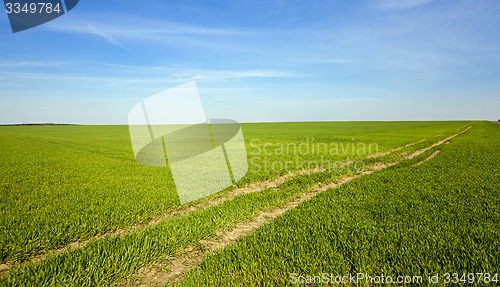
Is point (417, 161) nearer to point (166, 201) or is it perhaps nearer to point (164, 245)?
point (166, 201)

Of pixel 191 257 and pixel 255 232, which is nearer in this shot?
pixel 191 257

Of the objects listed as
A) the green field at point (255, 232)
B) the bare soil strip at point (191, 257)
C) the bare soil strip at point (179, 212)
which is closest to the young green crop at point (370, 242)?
the green field at point (255, 232)

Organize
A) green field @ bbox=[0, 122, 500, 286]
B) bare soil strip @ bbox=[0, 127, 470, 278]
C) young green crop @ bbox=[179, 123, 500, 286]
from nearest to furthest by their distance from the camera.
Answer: young green crop @ bbox=[179, 123, 500, 286] → green field @ bbox=[0, 122, 500, 286] → bare soil strip @ bbox=[0, 127, 470, 278]

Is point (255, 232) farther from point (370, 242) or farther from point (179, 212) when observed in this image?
point (179, 212)

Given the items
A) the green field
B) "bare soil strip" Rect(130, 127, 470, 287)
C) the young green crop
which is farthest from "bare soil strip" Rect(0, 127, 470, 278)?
the young green crop

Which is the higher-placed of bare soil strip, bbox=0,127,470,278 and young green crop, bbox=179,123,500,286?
young green crop, bbox=179,123,500,286

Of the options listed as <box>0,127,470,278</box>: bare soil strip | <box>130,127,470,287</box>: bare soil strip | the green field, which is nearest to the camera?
the green field

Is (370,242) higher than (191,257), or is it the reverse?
(370,242)

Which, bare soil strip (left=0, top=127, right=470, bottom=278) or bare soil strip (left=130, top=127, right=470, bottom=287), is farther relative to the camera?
bare soil strip (left=0, top=127, right=470, bottom=278)

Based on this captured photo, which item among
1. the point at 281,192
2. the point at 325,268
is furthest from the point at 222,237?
the point at 281,192

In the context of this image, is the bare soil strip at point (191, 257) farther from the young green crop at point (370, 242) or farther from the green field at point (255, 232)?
the young green crop at point (370, 242)

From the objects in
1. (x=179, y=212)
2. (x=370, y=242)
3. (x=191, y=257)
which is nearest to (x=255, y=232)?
(x=191, y=257)

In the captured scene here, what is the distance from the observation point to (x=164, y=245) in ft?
20.4

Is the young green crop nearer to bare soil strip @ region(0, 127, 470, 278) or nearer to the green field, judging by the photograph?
the green field
